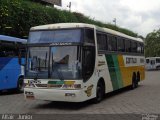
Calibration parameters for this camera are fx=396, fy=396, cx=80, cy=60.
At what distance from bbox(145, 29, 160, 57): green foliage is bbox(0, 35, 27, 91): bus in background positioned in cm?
6095

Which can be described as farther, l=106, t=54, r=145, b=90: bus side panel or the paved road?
l=106, t=54, r=145, b=90: bus side panel

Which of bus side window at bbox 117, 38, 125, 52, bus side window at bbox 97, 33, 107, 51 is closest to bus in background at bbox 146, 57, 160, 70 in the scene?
bus side window at bbox 117, 38, 125, 52

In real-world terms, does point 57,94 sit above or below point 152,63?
below

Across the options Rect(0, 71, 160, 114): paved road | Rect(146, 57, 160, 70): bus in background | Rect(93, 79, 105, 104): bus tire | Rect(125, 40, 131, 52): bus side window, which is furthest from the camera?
Rect(146, 57, 160, 70): bus in background

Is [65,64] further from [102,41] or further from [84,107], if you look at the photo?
[102,41]

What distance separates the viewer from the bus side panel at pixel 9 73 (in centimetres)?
1902

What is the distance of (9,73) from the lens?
64.4ft

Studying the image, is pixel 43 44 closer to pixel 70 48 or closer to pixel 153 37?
pixel 70 48

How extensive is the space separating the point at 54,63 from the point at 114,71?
16.1ft

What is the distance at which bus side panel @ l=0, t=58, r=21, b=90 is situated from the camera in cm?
1902

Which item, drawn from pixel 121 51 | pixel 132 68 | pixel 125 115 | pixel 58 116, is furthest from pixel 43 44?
pixel 132 68

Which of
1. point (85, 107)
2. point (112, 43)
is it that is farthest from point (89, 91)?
point (112, 43)

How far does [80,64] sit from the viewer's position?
13.7 m

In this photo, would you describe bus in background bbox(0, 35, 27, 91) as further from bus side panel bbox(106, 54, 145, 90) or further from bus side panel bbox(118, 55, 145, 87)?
bus side panel bbox(118, 55, 145, 87)
